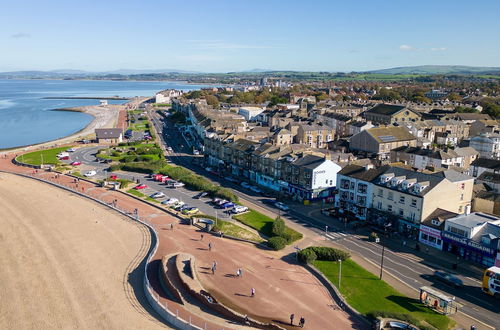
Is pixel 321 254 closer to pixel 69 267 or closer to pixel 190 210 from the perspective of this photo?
pixel 190 210

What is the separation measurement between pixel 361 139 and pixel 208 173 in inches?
Result: 1313

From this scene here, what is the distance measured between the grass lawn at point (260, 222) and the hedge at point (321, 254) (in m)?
4.76

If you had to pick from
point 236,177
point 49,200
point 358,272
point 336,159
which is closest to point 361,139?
point 336,159

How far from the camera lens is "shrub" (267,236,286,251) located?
41625 mm

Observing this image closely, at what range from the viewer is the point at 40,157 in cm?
8750

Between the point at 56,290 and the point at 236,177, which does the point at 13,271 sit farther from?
the point at 236,177

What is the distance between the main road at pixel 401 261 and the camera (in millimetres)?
31438

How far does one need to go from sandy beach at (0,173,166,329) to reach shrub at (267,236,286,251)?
12.7 m

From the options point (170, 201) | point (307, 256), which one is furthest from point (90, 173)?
point (307, 256)

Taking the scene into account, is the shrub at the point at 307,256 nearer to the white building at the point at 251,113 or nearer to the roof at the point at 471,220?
the roof at the point at 471,220

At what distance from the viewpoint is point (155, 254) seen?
39719 mm

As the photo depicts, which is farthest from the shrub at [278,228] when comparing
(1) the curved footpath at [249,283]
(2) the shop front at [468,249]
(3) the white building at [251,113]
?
(3) the white building at [251,113]

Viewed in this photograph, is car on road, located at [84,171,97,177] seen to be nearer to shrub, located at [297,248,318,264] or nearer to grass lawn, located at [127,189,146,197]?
grass lawn, located at [127,189,146,197]

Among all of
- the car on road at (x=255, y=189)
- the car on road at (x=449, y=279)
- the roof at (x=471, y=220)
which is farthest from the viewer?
the car on road at (x=255, y=189)
